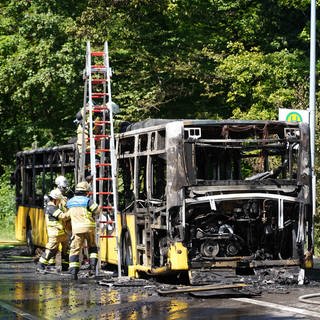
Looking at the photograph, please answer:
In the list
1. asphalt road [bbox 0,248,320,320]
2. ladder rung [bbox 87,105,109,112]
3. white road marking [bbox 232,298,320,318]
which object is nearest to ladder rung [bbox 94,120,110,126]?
ladder rung [bbox 87,105,109,112]

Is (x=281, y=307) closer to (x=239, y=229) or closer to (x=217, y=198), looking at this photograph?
(x=217, y=198)

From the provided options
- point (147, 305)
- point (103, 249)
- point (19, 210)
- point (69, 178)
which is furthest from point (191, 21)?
point (147, 305)

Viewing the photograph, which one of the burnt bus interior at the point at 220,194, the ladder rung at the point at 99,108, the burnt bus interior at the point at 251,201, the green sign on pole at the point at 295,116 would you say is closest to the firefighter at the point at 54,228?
the ladder rung at the point at 99,108

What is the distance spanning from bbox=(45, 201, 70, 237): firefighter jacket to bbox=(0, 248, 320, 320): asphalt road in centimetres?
169

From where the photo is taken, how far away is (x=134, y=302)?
527 inches

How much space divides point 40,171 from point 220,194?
9.51 m

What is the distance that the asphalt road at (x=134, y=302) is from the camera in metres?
12.0

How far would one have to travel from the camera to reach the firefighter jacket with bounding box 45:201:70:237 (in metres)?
18.4

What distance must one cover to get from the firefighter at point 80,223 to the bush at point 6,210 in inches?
678

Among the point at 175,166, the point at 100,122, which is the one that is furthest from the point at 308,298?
the point at 100,122

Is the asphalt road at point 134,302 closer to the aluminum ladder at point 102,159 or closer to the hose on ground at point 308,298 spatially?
the hose on ground at point 308,298

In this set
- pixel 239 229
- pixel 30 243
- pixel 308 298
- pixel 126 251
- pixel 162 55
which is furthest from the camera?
pixel 162 55

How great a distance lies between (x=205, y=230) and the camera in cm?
1523

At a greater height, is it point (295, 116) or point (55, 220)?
point (295, 116)
